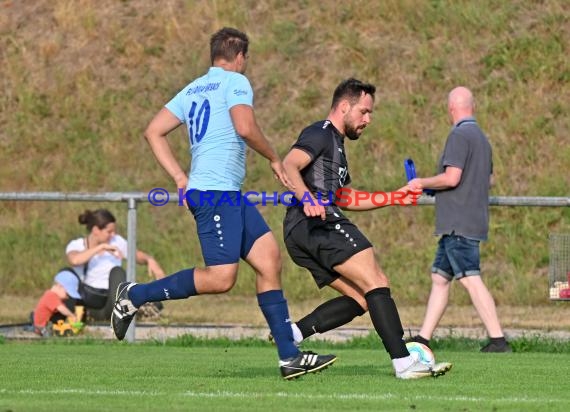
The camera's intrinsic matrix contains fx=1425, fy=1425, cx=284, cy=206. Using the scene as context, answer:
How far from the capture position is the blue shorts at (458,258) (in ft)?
40.8

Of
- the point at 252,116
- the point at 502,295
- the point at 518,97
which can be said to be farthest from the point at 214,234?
the point at 518,97

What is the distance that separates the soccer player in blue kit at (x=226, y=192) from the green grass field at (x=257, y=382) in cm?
56

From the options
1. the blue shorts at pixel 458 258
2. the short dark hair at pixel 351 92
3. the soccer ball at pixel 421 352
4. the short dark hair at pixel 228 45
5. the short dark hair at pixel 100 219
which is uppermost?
the short dark hair at pixel 228 45

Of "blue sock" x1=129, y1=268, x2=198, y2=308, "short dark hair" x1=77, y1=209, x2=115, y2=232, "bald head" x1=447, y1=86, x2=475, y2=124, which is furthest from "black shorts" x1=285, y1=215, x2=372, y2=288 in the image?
"short dark hair" x1=77, y1=209, x2=115, y2=232

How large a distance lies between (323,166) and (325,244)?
534 mm

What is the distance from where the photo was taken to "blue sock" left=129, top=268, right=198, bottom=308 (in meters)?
9.21

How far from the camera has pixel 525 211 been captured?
19734 mm

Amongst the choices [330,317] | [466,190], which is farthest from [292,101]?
[330,317]

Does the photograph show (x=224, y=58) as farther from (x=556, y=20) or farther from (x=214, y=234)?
(x=556, y=20)

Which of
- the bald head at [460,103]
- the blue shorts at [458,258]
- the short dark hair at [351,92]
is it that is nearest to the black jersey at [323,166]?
the short dark hair at [351,92]

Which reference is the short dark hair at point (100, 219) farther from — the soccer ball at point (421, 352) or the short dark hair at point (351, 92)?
the soccer ball at point (421, 352)

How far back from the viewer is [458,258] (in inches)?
490

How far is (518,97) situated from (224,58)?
13.8 metres

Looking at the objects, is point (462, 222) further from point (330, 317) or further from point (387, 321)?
point (387, 321)
